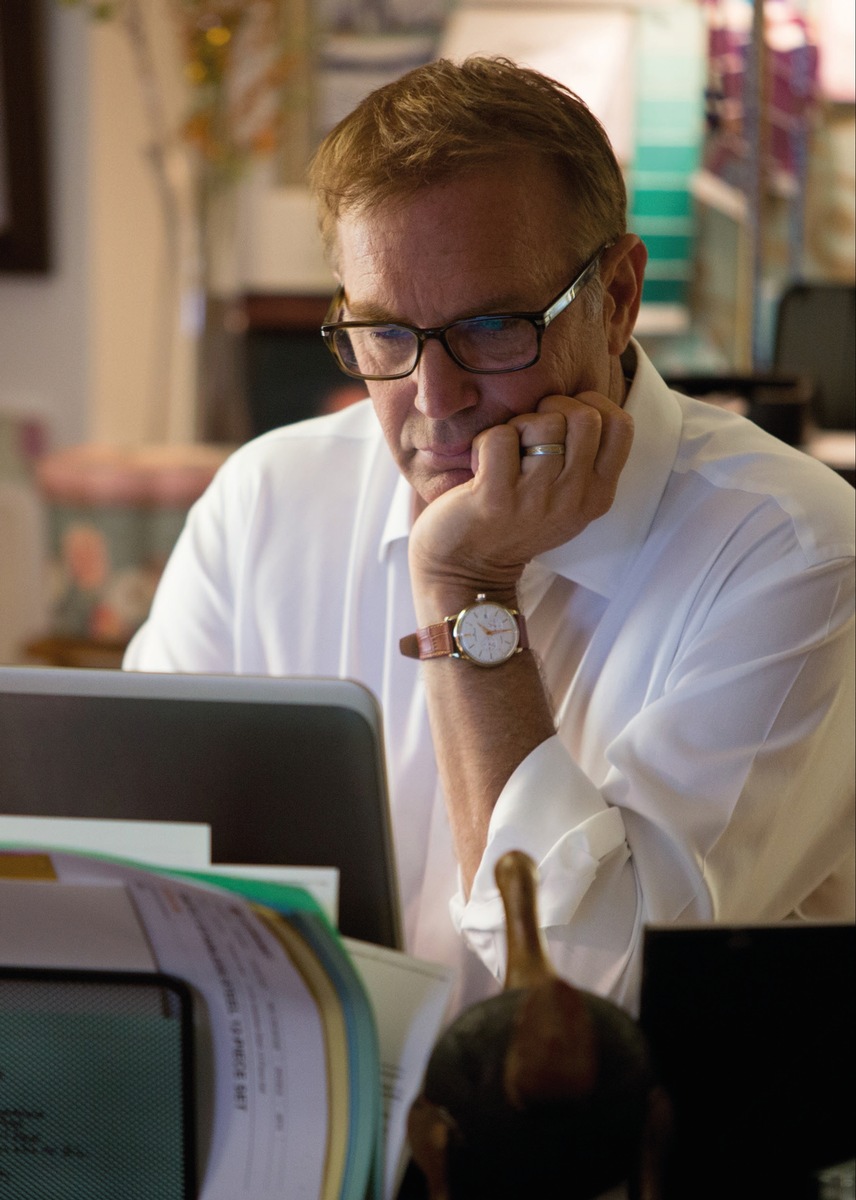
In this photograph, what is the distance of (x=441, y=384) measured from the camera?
3.57ft

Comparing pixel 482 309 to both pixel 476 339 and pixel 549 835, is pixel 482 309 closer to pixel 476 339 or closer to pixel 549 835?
pixel 476 339

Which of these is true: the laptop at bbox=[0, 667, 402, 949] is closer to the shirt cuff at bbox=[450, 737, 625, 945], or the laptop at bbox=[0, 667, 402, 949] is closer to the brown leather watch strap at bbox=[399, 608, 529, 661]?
the shirt cuff at bbox=[450, 737, 625, 945]

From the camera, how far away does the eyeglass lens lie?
1081 millimetres

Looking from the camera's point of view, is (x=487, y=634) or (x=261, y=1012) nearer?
(x=261, y=1012)

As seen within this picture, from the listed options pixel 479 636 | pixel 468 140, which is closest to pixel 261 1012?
pixel 479 636

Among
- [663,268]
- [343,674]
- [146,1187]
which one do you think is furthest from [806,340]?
[146,1187]

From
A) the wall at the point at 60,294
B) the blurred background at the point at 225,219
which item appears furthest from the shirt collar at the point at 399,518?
the wall at the point at 60,294

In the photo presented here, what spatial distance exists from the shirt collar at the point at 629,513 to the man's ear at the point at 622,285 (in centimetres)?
6

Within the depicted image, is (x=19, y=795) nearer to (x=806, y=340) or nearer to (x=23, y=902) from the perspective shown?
(x=23, y=902)

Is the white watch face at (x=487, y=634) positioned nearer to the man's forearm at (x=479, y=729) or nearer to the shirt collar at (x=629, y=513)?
the man's forearm at (x=479, y=729)

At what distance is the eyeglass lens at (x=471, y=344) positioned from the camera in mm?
1081

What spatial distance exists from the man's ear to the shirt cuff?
0.42 m

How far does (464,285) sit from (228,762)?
0.50m

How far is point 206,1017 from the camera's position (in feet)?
2.09
